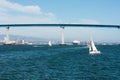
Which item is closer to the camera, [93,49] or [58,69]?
[58,69]

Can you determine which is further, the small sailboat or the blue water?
the small sailboat

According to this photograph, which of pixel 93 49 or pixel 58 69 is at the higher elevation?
pixel 93 49

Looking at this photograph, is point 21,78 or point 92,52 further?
point 92,52

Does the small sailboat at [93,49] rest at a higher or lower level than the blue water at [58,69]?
higher

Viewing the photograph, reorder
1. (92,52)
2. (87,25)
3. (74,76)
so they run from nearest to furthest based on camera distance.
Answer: (74,76) < (92,52) < (87,25)

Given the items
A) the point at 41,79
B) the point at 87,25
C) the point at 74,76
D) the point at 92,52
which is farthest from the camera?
the point at 87,25

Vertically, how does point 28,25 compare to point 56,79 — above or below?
above

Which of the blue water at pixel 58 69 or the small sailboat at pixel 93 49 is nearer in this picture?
the blue water at pixel 58 69

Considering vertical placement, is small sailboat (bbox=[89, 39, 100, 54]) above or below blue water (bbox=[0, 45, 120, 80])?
above

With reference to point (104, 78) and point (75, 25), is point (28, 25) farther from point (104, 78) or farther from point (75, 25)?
point (104, 78)

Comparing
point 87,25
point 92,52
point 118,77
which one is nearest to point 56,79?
point 118,77
